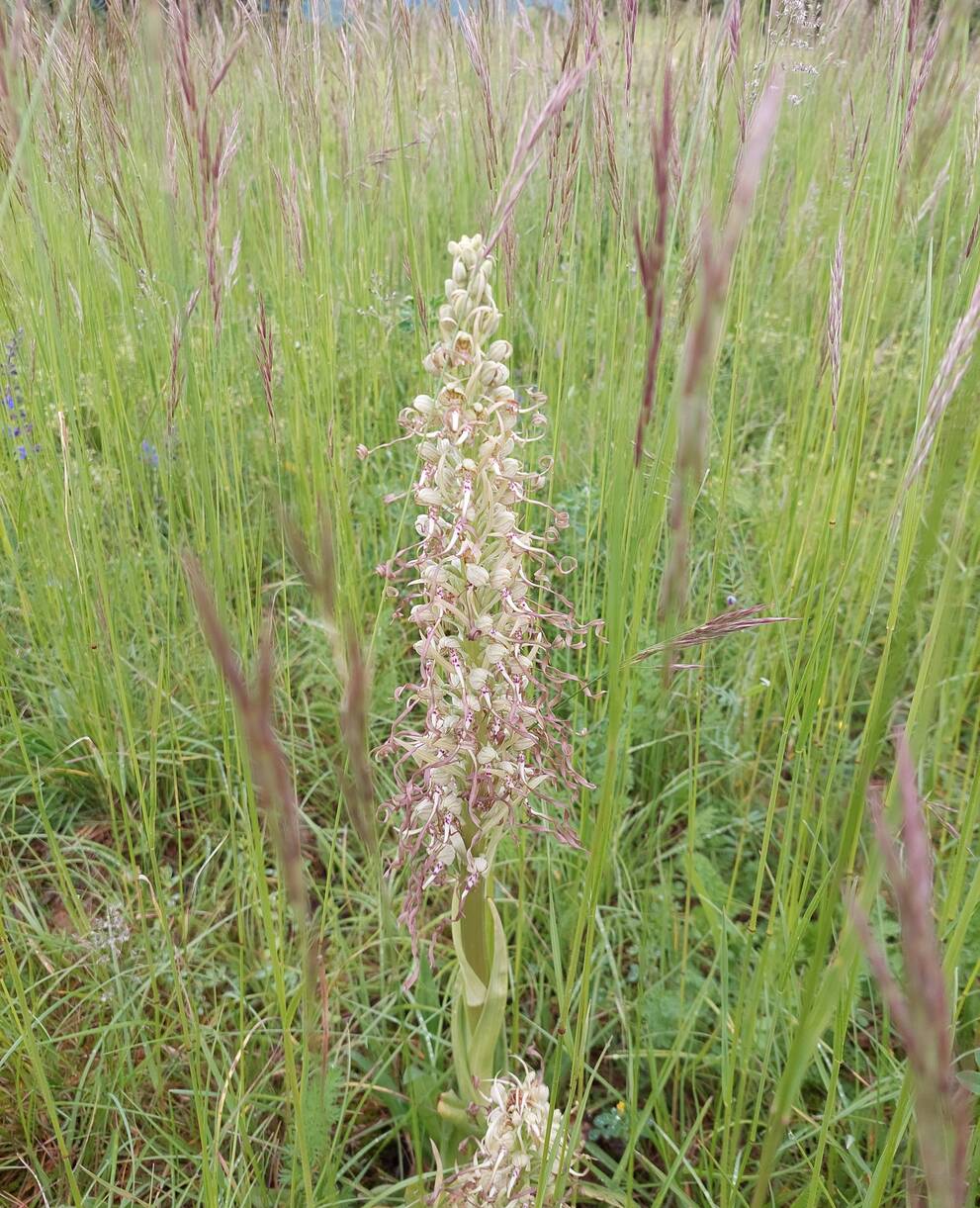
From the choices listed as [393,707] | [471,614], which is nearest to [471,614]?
[471,614]

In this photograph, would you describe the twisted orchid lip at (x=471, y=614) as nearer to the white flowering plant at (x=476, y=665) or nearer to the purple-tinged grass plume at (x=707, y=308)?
the white flowering plant at (x=476, y=665)

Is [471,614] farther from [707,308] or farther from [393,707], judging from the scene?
[393,707]

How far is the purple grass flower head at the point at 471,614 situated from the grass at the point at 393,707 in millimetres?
→ 123

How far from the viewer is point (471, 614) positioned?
1.05 metres

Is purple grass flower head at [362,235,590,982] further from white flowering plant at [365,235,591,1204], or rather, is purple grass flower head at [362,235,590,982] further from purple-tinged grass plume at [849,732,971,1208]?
purple-tinged grass plume at [849,732,971,1208]

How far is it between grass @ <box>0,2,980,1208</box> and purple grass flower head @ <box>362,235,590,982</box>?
0.12 m

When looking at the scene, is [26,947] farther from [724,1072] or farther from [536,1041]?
[724,1072]

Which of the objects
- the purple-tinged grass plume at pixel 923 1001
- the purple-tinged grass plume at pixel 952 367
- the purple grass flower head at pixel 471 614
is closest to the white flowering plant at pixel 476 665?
the purple grass flower head at pixel 471 614

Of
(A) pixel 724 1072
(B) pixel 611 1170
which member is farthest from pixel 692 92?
(B) pixel 611 1170

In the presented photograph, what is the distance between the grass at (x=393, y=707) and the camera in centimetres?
105

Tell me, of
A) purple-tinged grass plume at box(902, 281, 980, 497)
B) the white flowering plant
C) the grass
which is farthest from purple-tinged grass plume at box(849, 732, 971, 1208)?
the white flowering plant

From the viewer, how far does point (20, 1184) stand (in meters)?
1.24

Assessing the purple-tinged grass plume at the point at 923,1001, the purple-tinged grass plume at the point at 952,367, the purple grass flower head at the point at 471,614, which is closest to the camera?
the purple-tinged grass plume at the point at 923,1001

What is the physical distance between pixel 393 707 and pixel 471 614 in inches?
36.5
